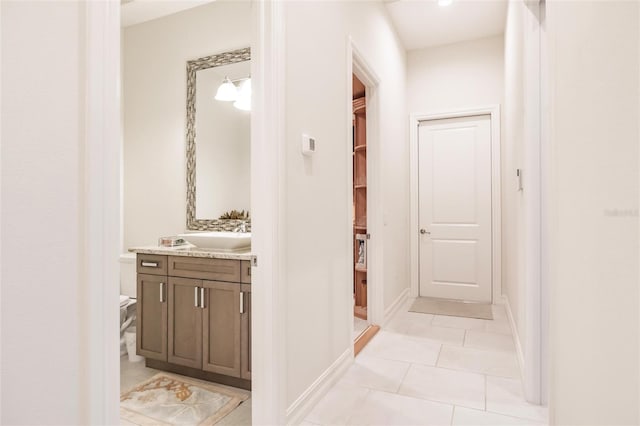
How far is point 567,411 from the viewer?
1237 mm

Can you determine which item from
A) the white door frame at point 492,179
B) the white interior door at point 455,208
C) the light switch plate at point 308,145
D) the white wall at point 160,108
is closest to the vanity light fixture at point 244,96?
the white wall at point 160,108

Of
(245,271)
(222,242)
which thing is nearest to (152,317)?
(222,242)

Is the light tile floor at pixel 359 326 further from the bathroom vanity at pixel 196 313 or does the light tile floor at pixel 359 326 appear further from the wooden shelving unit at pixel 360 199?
the bathroom vanity at pixel 196 313

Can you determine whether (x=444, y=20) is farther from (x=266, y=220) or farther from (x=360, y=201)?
(x=266, y=220)

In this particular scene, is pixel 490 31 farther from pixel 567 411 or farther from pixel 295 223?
pixel 567 411

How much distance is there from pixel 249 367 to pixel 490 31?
13.9 feet

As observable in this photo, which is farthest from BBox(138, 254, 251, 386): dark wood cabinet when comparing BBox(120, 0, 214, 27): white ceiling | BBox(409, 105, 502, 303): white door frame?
BBox(409, 105, 502, 303): white door frame

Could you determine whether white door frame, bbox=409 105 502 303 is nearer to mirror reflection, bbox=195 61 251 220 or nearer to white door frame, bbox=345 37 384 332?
white door frame, bbox=345 37 384 332

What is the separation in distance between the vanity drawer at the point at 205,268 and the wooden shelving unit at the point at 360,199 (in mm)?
1881

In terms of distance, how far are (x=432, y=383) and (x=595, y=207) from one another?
185 cm

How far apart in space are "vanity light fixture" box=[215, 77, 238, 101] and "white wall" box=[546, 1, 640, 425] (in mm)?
2363

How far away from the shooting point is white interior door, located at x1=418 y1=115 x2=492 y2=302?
14.6 feet

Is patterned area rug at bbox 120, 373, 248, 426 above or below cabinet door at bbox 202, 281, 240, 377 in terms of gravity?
below

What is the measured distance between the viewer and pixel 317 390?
2.16 m
